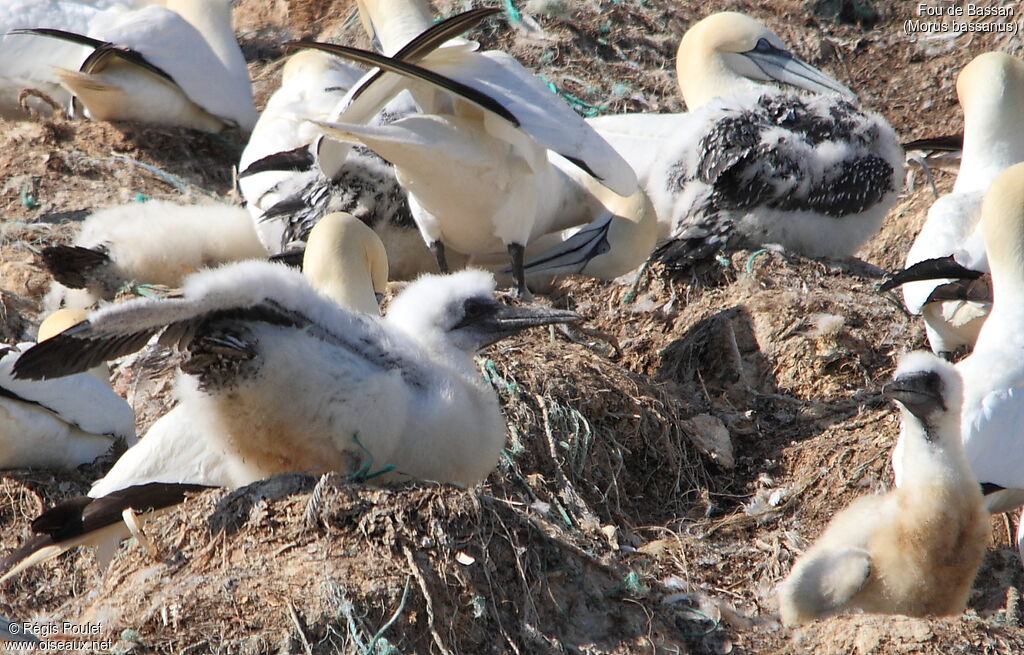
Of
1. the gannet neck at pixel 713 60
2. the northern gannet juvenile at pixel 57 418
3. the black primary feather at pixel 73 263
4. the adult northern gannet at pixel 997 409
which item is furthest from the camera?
the gannet neck at pixel 713 60

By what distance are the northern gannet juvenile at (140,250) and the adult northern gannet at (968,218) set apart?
3126 mm

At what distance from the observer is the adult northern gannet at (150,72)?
8648 mm

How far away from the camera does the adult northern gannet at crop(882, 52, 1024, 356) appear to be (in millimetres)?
6219

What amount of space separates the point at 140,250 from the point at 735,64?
3.53m

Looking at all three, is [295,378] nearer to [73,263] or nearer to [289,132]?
[73,263]

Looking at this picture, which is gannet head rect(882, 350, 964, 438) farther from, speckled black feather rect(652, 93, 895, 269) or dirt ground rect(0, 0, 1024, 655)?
speckled black feather rect(652, 93, 895, 269)

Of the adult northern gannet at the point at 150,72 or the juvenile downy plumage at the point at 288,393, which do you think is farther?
the adult northern gannet at the point at 150,72

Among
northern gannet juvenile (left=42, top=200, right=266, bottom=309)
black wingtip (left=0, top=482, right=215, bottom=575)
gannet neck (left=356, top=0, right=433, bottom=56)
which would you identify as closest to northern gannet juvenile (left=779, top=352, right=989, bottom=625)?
black wingtip (left=0, top=482, right=215, bottom=575)

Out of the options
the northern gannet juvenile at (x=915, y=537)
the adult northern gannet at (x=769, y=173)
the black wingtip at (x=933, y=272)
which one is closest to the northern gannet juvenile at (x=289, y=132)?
the adult northern gannet at (x=769, y=173)

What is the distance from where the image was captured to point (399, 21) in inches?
304

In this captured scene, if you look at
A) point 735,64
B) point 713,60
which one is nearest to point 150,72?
point 713,60

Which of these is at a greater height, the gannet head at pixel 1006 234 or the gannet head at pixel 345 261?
the gannet head at pixel 1006 234

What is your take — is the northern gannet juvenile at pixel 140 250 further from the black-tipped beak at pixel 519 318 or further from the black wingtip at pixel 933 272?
the black wingtip at pixel 933 272

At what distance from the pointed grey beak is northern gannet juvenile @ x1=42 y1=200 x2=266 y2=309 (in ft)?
4.47
